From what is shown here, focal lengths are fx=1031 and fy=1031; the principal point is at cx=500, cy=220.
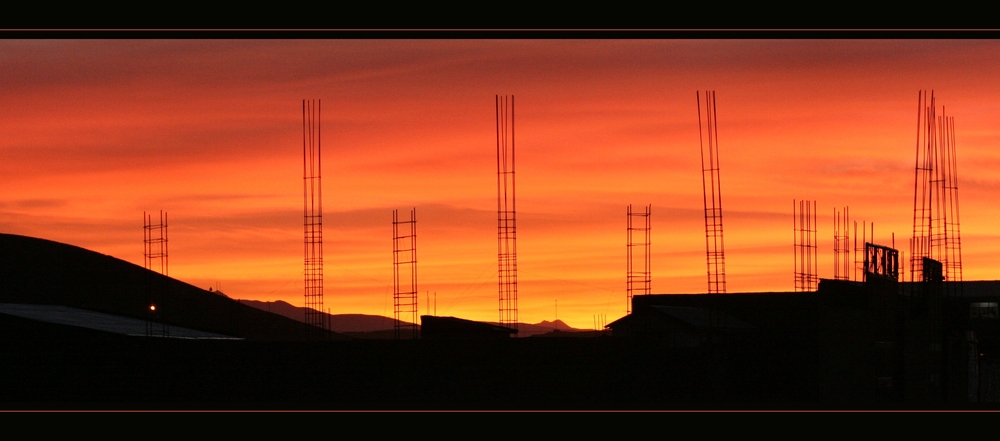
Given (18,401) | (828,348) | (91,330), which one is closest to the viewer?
(18,401)

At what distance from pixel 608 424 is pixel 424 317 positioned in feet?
92.4

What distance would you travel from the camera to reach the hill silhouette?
245 feet

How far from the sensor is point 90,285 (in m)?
81.4

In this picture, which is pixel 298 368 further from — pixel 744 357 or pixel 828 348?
pixel 828 348

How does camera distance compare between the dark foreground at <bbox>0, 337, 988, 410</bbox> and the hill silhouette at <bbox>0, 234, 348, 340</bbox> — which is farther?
the hill silhouette at <bbox>0, 234, 348, 340</bbox>

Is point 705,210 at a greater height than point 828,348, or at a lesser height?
greater

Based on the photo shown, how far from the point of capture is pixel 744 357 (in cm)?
3266

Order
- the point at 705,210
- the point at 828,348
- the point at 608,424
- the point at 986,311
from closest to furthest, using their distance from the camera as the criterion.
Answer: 1. the point at 608,424
2. the point at 705,210
3. the point at 828,348
4. the point at 986,311

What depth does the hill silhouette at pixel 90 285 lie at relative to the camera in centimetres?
7469

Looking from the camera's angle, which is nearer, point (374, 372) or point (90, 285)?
point (374, 372)

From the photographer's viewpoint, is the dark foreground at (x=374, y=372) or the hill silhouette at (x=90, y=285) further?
the hill silhouette at (x=90, y=285)

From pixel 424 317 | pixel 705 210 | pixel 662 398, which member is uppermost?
pixel 705 210

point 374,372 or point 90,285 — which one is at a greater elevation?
point 90,285

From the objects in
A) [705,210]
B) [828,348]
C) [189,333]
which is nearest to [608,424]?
[705,210]
